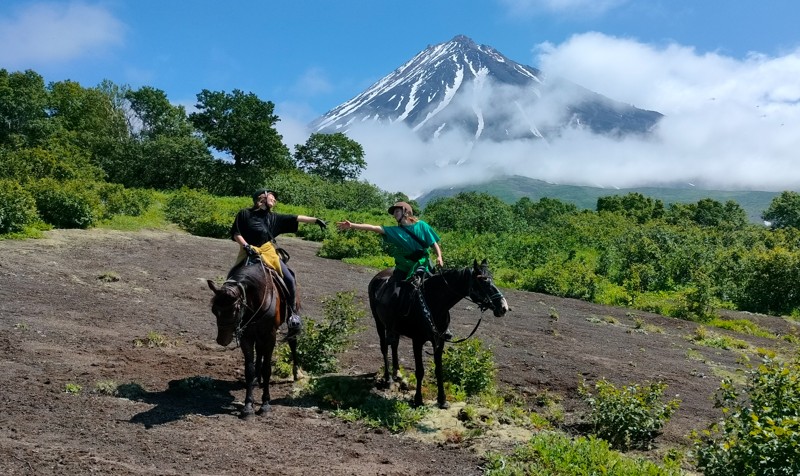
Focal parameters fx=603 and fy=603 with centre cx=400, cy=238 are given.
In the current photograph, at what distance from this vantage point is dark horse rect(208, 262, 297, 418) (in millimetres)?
6219

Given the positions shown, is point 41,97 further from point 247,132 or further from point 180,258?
point 180,258

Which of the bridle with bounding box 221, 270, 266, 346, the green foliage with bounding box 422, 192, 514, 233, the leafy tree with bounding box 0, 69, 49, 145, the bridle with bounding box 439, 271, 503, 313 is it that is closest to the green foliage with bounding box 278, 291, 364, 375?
the bridle with bounding box 221, 270, 266, 346

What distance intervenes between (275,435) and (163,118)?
196 feet

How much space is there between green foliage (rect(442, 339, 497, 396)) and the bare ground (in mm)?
904

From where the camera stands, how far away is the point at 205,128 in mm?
54031

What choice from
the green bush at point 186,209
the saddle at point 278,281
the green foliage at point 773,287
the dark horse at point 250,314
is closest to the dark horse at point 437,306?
the saddle at point 278,281

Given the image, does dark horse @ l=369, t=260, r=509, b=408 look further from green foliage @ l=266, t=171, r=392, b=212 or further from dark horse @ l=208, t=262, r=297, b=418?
green foliage @ l=266, t=171, r=392, b=212

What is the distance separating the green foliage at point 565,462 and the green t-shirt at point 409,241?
104 inches

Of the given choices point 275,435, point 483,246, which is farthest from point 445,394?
point 483,246

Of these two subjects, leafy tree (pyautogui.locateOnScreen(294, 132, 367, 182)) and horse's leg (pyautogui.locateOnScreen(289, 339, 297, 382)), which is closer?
horse's leg (pyautogui.locateOnScreen(289, 339, 297, 382))

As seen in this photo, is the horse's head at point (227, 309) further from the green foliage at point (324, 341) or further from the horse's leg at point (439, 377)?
the horse's leg at point (439, 377)

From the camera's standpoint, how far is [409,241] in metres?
7.70

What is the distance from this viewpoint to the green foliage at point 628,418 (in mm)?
7000

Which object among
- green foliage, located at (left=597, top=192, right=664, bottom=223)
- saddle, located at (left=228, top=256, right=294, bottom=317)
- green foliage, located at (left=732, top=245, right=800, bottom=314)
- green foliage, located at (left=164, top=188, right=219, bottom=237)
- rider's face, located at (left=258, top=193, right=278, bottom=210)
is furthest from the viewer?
green foliage, located at (left=597, top=192, right=664, bottom=223)
